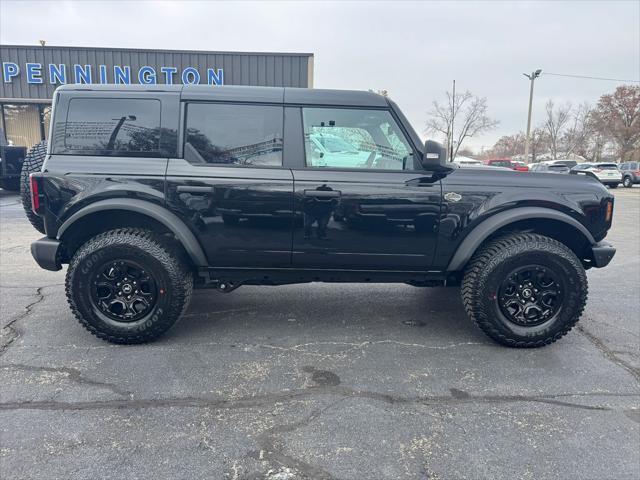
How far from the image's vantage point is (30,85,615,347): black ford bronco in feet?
10.8

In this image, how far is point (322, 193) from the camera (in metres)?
3.29

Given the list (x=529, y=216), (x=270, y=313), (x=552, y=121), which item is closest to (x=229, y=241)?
(x=270, y=313)

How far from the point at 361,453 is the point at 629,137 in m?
57.3

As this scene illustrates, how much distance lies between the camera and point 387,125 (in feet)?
11.2

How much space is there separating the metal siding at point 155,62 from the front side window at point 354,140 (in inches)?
608

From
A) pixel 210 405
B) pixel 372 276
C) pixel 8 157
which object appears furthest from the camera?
pixel 8 157

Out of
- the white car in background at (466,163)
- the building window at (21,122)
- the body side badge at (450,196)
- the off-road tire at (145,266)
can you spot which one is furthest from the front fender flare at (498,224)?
the building window at (21,122)

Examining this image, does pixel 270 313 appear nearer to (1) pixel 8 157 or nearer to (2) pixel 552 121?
(1) pixel 8 157

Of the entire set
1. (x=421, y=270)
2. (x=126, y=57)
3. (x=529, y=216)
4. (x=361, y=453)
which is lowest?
(x=361, y=453)

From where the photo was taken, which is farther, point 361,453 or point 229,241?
point 229,241

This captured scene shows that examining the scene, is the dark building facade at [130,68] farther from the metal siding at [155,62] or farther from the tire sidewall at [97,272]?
the tire sidewall at [97,272]

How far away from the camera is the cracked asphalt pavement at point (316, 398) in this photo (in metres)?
2.12

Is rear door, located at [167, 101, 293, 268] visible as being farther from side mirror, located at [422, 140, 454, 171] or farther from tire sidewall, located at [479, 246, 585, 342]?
tire sidewall, located at [479, 246, 585, 342]

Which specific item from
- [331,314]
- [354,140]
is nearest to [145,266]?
[331,314]
